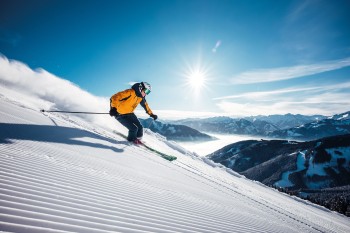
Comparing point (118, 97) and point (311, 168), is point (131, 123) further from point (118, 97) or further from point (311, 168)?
point (311, 168)

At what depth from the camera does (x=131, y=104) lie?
12.3m

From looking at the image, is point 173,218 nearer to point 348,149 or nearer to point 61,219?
point 61,219

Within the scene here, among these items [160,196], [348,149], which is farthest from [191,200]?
[348,149]

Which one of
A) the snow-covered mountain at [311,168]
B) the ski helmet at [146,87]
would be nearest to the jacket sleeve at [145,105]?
the ski helmet at [146,87]

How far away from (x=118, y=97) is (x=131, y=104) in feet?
3.15

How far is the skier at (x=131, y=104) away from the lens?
11492 mm

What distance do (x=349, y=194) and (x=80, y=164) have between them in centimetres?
12273

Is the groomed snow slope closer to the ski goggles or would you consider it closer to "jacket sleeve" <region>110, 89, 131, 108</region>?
"jacket sleeve" <region>110, 89, 131, 108</region>

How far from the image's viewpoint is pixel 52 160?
534cm

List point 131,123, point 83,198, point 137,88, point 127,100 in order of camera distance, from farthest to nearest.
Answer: point 131,123
point 137,88
point 127,100
point 83,198

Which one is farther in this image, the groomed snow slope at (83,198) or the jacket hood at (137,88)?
the jacket hood at (137,88)

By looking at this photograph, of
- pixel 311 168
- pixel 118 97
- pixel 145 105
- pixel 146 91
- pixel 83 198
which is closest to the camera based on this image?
pixel 83 198

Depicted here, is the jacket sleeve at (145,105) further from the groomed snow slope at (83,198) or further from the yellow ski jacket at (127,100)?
the groomed snow slope at (83,198)

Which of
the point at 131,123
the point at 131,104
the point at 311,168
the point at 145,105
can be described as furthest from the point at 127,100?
the point at 311,168
